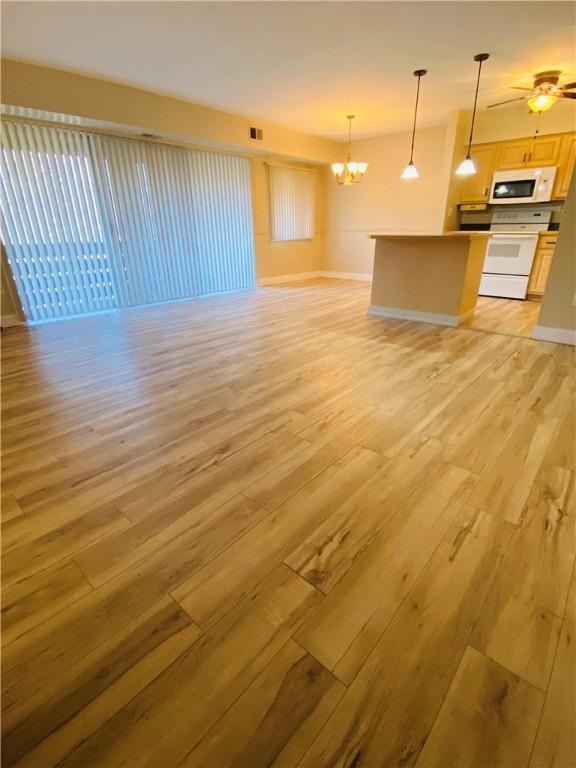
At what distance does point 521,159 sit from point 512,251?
142 cm

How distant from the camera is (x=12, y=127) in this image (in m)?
4.11

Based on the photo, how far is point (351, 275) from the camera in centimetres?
830

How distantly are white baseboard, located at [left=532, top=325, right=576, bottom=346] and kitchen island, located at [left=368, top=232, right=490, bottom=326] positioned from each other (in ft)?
2.78

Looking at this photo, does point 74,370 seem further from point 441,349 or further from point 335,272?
point 335,272

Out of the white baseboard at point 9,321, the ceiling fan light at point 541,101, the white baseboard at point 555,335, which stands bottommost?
the white baseboard at point 555,335

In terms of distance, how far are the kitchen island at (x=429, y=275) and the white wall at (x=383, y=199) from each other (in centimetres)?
237

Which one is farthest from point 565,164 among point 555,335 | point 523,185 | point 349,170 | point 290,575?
point 290,575

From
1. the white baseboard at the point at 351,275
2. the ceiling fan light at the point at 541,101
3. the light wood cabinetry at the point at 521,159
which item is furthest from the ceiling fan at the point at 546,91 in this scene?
the white baseboard at the point at 351,275

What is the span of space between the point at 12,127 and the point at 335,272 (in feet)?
20.4

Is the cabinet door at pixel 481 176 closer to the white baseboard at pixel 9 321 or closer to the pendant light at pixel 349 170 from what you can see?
the pendant light at pixel 349 170

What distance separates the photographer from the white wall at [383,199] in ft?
21.3

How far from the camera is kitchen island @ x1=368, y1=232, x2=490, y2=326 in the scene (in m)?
4.18

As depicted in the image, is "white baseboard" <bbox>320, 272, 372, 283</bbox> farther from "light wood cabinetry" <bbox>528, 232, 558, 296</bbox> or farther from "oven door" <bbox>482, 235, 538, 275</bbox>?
"light wood cabinetry" <bbox>528, 232, 558, 296</bbox>

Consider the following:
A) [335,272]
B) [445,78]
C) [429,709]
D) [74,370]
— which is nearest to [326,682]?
[429,709]
